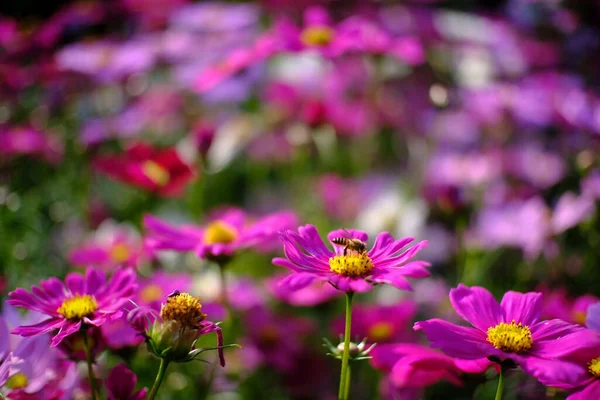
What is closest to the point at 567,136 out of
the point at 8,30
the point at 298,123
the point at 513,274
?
the point at 513,274

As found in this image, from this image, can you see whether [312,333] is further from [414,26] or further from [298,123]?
[414,26]

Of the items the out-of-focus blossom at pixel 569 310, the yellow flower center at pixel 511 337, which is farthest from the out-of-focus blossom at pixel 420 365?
the out-of-focus blossom at pixel 569 310

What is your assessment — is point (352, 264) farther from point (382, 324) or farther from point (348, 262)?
point (382, 324)

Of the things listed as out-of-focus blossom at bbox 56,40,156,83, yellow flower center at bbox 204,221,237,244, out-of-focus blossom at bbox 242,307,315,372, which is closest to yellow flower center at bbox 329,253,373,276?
yellow flower center at bbox 204,221,237,244

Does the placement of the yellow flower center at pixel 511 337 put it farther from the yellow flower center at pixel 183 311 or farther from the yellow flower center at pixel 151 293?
the yellow flower center at pixel 151 293

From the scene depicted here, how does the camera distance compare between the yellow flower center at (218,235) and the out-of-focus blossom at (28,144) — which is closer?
the yellow flower center at (218,235)

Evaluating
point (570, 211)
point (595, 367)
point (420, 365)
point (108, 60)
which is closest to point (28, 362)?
point (420, 365)
